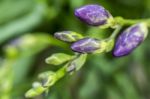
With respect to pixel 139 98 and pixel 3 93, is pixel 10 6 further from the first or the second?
pixel 139 98

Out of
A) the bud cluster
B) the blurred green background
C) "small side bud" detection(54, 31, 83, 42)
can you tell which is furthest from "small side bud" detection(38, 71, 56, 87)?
the blurred green background

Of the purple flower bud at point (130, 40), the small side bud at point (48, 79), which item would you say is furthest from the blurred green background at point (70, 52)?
the purple flower bud at point (130, 40)

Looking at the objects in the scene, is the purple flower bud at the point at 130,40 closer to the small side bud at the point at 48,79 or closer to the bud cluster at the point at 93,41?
the bud cluster at the point at 93,41

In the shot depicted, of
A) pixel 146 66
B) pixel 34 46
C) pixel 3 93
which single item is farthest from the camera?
pixel 146 66

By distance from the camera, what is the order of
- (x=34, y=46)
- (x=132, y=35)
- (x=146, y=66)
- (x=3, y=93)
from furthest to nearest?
(x=146, y=66) < (x=34, y=46) < (x=3, y=93) < (x=132, y=35)

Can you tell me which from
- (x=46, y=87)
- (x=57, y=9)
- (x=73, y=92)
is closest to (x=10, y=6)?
(x=57, y=9)

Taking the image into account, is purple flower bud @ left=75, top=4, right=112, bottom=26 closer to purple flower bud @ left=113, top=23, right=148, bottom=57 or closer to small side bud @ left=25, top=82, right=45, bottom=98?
purple flower bud @ left=113, top=23, right=148, bottom=57

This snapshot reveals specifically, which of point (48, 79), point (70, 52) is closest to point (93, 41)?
point (48, 79)
